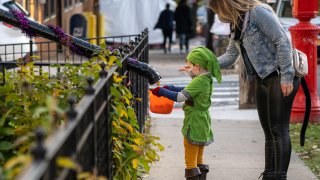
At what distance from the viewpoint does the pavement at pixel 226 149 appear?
6.81 meters

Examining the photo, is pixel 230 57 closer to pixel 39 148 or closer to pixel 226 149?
pixel 226 149

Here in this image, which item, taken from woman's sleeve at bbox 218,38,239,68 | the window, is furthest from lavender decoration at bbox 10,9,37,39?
the window

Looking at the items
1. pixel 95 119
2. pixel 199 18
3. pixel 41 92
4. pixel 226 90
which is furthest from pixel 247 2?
pixel 199 18

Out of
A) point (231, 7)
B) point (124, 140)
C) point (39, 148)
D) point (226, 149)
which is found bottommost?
point (226, 149)

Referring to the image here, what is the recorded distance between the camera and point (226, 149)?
798cm

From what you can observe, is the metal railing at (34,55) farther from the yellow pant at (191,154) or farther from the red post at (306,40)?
the red post at (306,40)

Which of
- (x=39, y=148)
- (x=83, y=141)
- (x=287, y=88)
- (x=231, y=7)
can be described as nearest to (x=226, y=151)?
(x=287, y=88)

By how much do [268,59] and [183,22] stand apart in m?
23.0

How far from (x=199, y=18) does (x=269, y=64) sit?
4207 centimetres

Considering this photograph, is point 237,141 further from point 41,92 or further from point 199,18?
point 199,18

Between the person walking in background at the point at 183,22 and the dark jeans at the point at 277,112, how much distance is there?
72.8ft

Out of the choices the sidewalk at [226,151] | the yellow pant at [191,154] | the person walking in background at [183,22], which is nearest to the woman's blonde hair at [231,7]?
the yellow pant at [191,154]

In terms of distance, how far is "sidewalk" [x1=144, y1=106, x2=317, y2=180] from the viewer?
22.3 ft

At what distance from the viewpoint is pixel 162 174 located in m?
6.76
